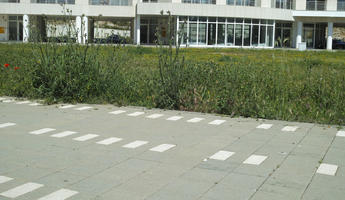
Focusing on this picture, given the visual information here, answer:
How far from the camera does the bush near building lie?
8977 millimetres

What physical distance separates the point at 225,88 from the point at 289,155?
3.52 m

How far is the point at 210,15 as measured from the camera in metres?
49.8

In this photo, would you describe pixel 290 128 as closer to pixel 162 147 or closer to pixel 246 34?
pixel 162 147

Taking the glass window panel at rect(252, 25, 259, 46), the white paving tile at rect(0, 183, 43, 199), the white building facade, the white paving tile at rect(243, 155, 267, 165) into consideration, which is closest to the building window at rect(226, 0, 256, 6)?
the white building facade

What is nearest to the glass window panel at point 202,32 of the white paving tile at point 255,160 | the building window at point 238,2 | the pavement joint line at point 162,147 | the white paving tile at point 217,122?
the building window at point 238,2

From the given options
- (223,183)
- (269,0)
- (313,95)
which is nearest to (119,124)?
(223,183)

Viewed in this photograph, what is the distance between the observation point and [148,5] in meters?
50.5

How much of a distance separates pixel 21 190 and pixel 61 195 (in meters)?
0.45

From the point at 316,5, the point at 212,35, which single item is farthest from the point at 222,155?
the point at 316,5

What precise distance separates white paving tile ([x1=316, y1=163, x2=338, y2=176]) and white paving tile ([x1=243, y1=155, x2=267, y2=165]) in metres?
0.69

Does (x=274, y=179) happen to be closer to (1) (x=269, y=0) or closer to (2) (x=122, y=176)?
(2) (x=122, y=176)

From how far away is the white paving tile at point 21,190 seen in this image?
4.63 metres

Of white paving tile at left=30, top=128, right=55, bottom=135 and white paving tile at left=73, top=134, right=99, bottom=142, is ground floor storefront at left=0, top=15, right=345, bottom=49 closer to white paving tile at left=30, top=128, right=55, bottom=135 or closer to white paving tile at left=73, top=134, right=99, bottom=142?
white paving tile at left=30, top=128, right=55, bottom=135

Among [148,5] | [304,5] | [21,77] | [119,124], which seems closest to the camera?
[119,124]
